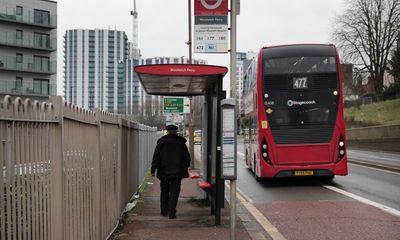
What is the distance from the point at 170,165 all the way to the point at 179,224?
1215 millimetres

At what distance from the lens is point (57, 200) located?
14.6ft

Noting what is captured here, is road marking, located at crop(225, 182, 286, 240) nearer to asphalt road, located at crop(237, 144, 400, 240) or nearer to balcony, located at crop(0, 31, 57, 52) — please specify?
asphalt road, located at crop(237, 144, 400, 240)

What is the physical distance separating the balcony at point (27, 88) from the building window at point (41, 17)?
805cm

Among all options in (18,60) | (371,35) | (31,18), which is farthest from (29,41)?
(371,35)

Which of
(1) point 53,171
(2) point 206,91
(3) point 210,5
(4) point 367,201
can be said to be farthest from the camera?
(4) point 367,201

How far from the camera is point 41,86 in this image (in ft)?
229

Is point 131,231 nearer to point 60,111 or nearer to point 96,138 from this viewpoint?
point 96,138

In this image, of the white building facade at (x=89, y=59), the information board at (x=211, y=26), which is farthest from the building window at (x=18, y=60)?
the information board at (x=211, y=26)

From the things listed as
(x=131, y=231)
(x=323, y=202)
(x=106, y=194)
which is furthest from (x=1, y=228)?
(x=323, y=202)

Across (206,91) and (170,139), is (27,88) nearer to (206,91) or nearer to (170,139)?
(206,91)

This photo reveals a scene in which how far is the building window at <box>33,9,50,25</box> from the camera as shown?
6944 cm

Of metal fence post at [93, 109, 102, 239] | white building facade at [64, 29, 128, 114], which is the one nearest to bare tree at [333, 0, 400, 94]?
white building facade at [64, 29, 128, 114]

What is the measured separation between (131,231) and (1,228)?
4823 millimetres

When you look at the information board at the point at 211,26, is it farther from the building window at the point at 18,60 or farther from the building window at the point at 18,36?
the building window at the point at 18,36
